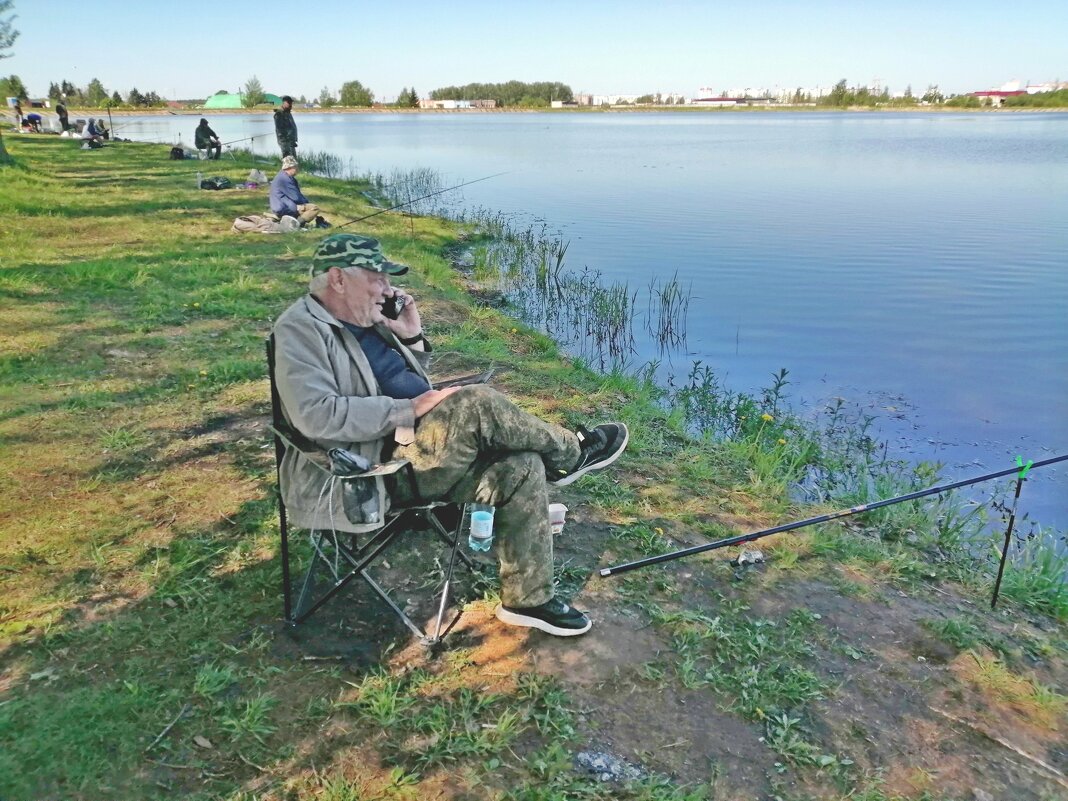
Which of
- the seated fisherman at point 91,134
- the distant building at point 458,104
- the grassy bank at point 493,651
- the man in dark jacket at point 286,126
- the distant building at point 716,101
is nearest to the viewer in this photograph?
the grassy bank at point 493,651

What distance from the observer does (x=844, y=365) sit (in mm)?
7785

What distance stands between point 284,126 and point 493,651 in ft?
52.5

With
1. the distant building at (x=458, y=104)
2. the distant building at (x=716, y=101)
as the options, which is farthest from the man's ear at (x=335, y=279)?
the distant building at (x=716, y=101)

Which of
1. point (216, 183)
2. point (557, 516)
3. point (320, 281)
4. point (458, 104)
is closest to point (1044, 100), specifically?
point (458, 104)

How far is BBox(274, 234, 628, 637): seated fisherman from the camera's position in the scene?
253cm

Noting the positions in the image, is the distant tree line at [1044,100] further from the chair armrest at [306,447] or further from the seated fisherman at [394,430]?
the chair armrest at [306,447]

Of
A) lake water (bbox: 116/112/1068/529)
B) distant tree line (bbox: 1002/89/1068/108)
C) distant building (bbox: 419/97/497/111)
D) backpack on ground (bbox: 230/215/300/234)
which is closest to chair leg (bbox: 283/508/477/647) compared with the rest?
lake water (bbox: 116/112/1068/529)

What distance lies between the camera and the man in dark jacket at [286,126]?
51.1 ft

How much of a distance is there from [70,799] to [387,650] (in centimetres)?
103

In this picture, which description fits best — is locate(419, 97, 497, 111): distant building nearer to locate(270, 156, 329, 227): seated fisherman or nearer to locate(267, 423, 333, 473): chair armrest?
locate(270, 156, 329, 227): seated fisherman

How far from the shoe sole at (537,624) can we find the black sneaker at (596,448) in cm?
55

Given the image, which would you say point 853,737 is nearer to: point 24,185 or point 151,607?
point 151,607

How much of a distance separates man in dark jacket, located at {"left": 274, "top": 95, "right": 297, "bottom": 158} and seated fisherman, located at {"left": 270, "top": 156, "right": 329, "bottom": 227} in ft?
15.1

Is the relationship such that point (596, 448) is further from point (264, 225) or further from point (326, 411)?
point (264, 225)
